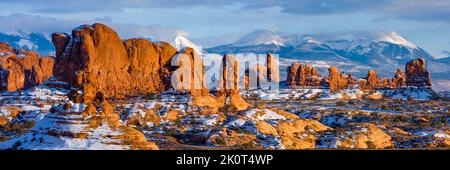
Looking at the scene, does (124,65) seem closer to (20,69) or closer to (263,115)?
(263,115)

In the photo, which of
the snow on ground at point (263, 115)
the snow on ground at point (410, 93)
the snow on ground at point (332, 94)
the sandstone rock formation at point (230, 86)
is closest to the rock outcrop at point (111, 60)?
the sandstone rock formation at point (230, 86)

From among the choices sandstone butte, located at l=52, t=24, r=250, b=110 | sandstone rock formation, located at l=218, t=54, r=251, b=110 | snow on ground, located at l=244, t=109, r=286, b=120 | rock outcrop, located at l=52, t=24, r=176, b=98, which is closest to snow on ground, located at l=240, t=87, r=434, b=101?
sandstone rock formation, located at l=218, t=54, r=251, b=110

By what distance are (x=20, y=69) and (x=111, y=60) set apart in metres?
64.5

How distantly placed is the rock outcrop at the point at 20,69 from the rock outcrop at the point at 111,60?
139ft

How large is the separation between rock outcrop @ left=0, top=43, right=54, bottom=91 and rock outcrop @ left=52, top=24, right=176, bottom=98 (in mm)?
42394

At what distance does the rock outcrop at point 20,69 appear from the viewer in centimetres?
16950

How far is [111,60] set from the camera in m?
129

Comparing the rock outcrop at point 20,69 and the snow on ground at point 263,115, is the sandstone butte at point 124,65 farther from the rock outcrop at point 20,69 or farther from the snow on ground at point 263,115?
the rock outcrop at point 20,69

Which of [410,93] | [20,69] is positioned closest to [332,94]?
[410,93]

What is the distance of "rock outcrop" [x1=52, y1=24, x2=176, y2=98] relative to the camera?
12319 centimetres

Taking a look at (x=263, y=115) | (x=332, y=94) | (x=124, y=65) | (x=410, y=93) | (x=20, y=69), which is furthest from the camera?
(x=410, y=93)

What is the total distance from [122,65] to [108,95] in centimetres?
1211

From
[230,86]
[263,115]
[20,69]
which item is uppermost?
[230,86]
